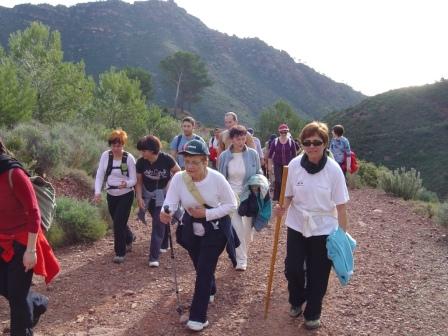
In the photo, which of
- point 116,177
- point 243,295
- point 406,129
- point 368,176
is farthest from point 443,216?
point 406,129

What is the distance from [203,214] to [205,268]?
0.47m

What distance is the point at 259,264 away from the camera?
6590 mm

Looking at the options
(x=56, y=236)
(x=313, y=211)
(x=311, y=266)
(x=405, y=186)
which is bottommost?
(x=56, y=236)

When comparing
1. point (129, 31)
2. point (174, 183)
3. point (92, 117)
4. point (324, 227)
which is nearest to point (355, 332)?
point (324, 227)

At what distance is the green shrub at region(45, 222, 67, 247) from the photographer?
7.39 m

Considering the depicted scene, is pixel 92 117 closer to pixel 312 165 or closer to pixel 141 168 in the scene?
pixel 141 168

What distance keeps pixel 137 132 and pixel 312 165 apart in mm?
19106

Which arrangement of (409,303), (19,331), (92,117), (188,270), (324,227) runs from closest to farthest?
(19,331), (324,227), (409,303), (188,270), (92,117)

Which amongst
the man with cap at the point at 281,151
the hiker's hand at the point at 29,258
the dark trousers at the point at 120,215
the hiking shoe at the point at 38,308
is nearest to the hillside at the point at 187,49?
the man with cap at the point at 281,151

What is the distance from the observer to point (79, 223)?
7609 mm

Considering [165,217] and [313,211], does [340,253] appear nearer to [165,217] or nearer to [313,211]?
[313,211]

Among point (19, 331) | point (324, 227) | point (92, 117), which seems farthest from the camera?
point (92, 117)

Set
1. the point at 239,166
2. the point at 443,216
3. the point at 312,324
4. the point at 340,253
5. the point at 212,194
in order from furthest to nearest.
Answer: the point at 443,216 < the point at 239,166 < the point at 312,324 < the point at 212,194 < the point at 340,253

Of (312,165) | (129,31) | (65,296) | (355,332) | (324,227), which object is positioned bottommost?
(65,296)
